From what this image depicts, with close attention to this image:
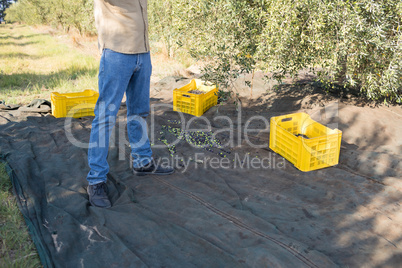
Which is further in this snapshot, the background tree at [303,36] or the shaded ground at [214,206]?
the background tree at [303,36]

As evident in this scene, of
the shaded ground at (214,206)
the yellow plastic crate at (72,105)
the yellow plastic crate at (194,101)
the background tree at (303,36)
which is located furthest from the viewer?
the yellow plastic crate at (194,101)

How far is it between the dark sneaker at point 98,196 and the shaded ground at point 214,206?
0.22 feet

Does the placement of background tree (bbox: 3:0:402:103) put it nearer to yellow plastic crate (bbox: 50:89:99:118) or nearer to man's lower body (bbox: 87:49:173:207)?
yellow plastic crate (bbox: 50:89:99:118)

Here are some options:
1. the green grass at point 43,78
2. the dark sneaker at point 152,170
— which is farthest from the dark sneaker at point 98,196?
the green grass at point 43,78

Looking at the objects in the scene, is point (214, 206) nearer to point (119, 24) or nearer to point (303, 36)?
point (119, 24)

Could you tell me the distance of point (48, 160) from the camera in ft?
12.7

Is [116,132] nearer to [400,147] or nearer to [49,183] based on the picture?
[49,183]

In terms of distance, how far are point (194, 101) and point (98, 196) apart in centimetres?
338

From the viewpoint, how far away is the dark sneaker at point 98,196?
9.78 ft

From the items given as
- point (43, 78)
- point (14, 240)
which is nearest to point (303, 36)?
point (14, 240)

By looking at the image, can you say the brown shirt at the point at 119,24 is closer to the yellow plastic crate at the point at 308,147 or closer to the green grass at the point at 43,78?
the yellow plastic crate at the point at 308,147

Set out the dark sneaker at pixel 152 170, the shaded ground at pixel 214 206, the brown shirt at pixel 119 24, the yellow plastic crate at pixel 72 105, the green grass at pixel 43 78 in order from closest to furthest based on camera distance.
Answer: the shaded ground at pixel 214 206, the brown shirt at pixel 119 24, the dark sneaker at pixel 152 170, the yellow plastic crate at pixel 72 105, the green grass at pixel 43 78

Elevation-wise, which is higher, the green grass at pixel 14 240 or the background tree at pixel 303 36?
the background tree at pixel 303 36

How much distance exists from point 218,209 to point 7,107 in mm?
5329
